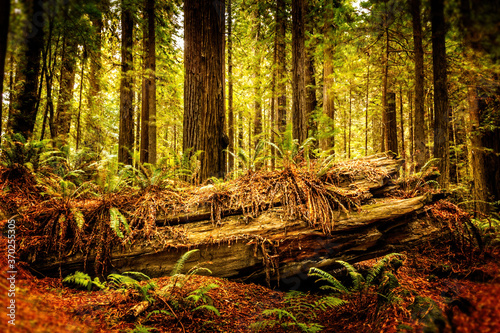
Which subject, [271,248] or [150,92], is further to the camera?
[150,92]

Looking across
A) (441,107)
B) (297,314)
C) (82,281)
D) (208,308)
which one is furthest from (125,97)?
(441,107)

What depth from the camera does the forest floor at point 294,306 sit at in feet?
3.51

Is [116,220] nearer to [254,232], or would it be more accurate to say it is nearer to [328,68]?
[254,232]

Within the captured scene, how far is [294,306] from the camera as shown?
288cm

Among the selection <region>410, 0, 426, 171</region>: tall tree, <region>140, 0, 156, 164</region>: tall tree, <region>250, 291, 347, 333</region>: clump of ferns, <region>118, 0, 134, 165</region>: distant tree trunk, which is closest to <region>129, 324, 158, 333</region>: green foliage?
<region>250, 291, 347, 333</region>: clump of ferns

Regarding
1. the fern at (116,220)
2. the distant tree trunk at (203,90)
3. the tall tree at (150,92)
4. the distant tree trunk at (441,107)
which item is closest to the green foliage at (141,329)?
the fern at (116,220)

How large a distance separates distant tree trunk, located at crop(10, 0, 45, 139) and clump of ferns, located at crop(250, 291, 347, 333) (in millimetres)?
3252

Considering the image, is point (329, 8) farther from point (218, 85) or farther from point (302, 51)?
point (218, 85)

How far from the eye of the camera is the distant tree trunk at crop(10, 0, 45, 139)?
1.43 meters

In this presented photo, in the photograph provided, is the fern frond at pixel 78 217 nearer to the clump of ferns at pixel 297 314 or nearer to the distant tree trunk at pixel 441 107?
the clump of ferns at pixel 297 314

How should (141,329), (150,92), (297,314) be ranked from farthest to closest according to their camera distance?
(150,92), (297,314), (141,329)

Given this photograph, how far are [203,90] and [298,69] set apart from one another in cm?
304

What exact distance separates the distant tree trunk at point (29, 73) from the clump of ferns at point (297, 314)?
325cm

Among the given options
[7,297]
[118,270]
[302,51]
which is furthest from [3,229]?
[302,51]
